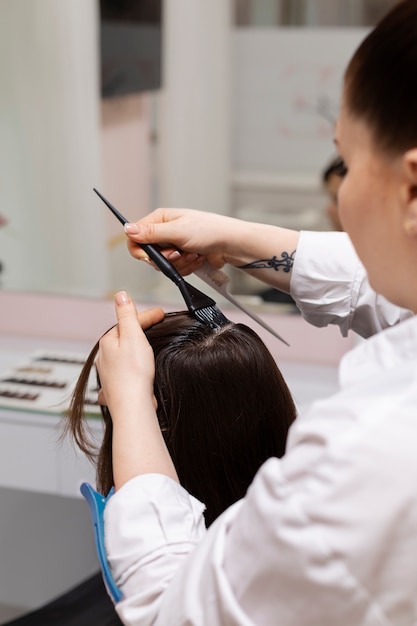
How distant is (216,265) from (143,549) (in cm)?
45

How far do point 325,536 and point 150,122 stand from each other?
64.0 inches

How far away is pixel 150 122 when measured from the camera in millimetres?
2041

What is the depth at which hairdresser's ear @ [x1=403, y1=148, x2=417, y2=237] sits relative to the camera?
561 millimetres

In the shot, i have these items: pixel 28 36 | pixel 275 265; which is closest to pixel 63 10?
pixel 28 36

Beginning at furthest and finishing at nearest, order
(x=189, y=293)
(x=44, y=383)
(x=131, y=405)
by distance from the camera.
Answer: (x=44, y=383), (x=189, y=293), (x=131, y=405)

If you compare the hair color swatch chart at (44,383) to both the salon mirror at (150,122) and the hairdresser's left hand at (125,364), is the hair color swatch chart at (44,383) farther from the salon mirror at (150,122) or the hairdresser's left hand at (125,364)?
the hairdresser's left hand at (125,364)

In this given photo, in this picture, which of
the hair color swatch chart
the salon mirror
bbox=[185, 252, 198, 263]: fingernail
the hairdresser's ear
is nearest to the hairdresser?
the hairdresser's ear

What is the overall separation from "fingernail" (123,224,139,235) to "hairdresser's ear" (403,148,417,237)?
397 millimetres

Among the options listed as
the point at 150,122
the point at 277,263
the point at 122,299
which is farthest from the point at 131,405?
the point at 150,122

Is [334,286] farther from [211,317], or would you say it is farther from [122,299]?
[122,299]

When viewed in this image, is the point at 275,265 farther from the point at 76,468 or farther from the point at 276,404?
the point at 76,468

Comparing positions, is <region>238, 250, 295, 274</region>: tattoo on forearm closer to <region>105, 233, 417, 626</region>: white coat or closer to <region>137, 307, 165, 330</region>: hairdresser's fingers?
<region>137, 307, 165, 330</region>: hairdresser's fingers

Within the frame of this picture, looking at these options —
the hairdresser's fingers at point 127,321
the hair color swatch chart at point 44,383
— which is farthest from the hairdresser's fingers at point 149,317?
the hair color swatch chart at point 44,383

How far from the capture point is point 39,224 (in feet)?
6.88
